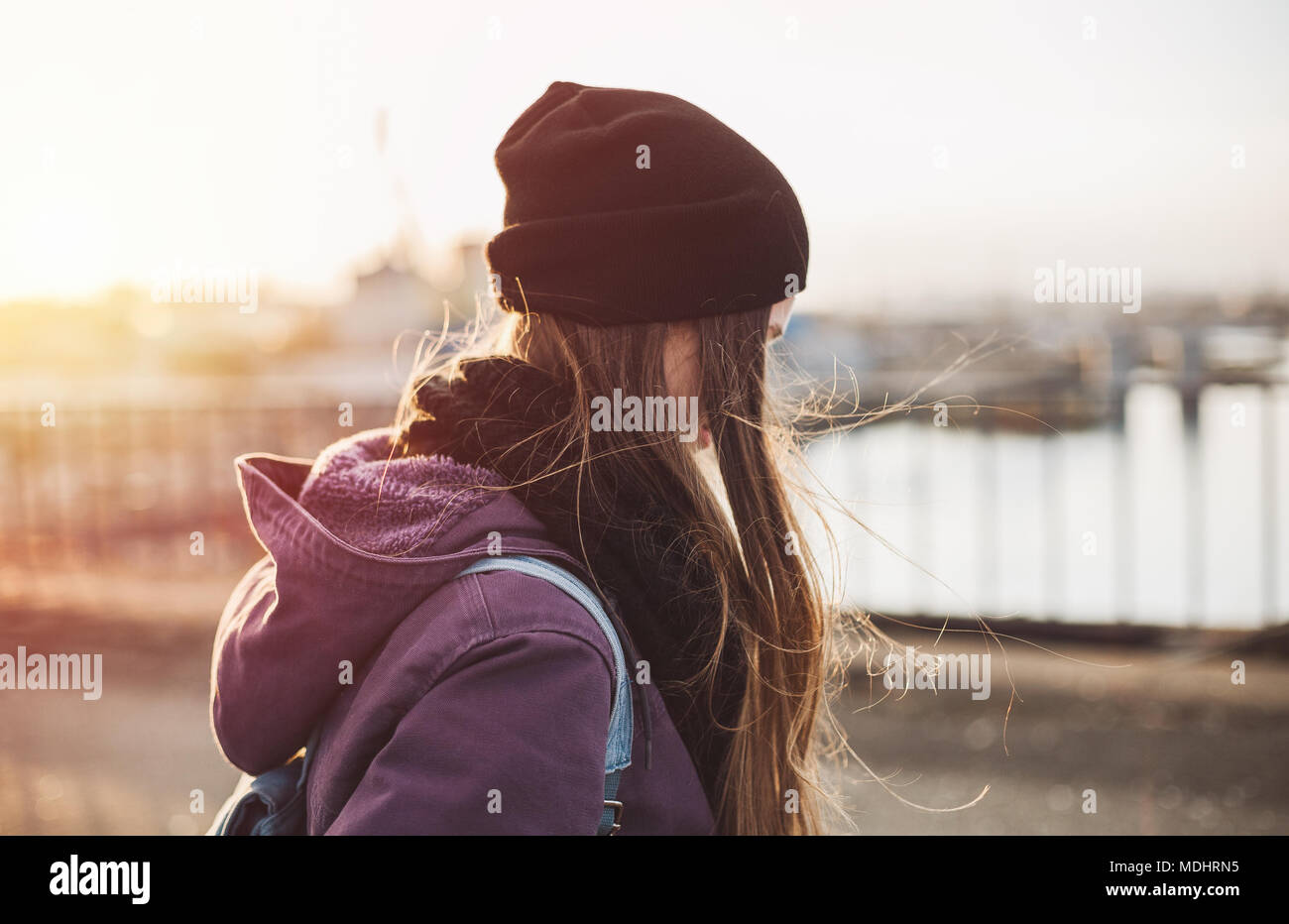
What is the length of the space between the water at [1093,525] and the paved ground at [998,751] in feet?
1.33

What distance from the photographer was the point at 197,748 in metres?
4.50

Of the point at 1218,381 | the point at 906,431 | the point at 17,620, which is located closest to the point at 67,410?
the point at 17,620

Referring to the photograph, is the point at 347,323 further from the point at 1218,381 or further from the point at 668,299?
the point at 668,299

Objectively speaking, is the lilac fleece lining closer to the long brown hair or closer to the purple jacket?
the purple jacket

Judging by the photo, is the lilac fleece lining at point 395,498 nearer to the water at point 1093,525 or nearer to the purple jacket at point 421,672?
the purple jacket at point 421,672

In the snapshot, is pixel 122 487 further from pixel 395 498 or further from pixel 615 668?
pixel 615 668

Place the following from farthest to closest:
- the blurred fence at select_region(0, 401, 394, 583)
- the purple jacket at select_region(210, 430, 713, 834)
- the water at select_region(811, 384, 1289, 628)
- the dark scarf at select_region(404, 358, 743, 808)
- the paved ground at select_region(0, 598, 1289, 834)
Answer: the blurred fence at select_region(0, 401, 394, 583) → the water at select_region(811, 384, 1289, 628) → the paved ground at select_region(0, 598, 1289, 834) → the dark scarf at select_region(404, 358, 743, 808) → the purple jacket at select_region(210, 430, 713, 834)

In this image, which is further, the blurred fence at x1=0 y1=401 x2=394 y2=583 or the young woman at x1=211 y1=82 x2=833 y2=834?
the blurred fence at x1=0 y1=401 x2=394 y2=583

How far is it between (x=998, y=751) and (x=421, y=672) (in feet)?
11.9

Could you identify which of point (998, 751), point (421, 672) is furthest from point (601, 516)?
point (998, 751)

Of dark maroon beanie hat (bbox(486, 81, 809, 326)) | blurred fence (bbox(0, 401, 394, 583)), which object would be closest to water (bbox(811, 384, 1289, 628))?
dark maroon beanie hat (bbox(486, 81, 809, 326))

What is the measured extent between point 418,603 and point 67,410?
20.5ft

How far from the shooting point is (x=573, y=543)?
1.40 meters

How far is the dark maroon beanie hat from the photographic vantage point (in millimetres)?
1465
